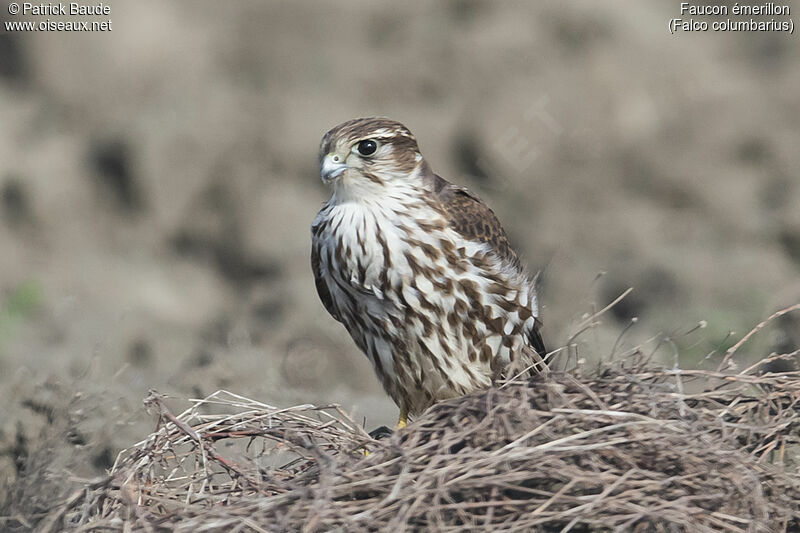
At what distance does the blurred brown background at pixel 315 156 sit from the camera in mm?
7297

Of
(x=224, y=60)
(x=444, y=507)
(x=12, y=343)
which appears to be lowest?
A: (x=444, y=507)

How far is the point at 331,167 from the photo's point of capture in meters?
3.66

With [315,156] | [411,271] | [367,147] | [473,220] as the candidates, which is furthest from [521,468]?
[315,156]

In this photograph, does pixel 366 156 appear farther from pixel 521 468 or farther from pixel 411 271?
pixel 521 468

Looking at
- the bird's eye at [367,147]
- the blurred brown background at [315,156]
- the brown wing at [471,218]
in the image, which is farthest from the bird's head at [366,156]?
the blurred brown background at [315,156]

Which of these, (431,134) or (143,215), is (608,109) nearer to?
(431,134)

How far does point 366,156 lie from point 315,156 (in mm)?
4191

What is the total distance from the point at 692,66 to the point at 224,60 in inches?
133

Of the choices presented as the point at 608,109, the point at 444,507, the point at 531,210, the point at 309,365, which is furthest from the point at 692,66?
the point at 444,507

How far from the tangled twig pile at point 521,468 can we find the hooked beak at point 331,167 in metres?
0.84

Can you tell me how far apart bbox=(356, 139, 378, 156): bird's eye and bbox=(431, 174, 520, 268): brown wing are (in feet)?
0.97

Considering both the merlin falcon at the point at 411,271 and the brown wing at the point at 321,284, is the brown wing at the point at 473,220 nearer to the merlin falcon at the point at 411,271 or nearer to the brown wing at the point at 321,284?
the merlin falcon at the point at 411,271

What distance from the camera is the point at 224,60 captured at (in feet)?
27.1

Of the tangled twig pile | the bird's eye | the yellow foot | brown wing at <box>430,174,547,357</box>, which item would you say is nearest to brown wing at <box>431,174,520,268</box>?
brown wing at <box>430,174,547,357</box>
